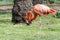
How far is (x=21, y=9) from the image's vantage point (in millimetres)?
10258

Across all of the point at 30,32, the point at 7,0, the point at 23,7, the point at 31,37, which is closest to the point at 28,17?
the point at 30,32

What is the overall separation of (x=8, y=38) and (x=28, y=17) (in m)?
1.19

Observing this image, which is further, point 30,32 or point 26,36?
point 30,32

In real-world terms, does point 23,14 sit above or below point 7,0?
above

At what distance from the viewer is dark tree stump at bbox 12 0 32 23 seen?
1022 centimetres

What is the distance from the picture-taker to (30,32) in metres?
7.84

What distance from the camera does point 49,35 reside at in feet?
24.4

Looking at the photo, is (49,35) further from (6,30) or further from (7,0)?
(7,0)

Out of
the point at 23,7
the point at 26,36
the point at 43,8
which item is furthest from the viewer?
the point at 23,7

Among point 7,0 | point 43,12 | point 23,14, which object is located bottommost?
point 7,0

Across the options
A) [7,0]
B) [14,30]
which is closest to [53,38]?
[14,30]

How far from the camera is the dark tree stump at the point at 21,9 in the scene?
33.5 ft

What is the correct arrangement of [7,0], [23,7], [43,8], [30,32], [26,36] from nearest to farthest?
[43,8], [26,36], [30,32], [23,7], [7,0]

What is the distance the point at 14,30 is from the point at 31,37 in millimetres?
1290
